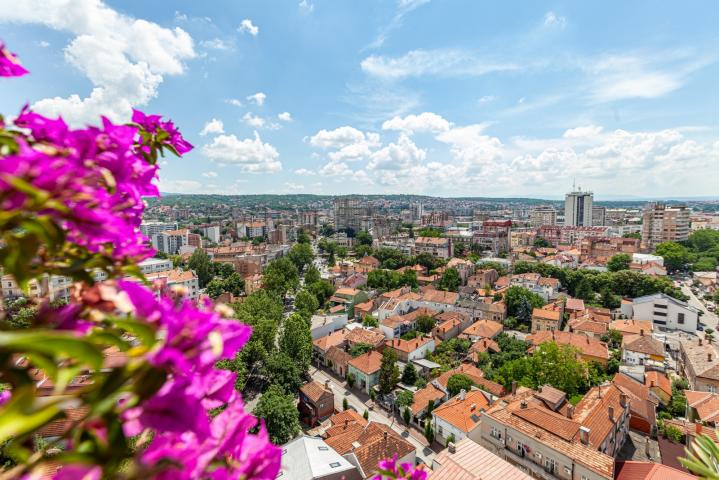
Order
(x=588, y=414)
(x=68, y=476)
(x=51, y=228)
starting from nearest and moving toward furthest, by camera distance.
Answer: (x=68, y=476)
(x=51, y=228)
(x=588, y=414)

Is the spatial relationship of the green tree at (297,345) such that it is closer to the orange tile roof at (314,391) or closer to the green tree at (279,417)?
the orange tile roof at (314,391)

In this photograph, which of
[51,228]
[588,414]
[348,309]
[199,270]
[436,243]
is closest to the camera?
[51,228]

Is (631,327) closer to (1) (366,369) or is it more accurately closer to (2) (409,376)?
(2) (409,376)

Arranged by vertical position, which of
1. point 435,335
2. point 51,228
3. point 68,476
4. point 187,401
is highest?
point 51,228

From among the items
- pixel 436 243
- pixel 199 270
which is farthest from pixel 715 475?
pixel 436 243

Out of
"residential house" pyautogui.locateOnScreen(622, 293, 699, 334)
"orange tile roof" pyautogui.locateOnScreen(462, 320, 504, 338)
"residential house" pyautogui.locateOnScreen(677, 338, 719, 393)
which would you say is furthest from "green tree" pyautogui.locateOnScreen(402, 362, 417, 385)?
"residential house" pyautogui.locateOnScreen(622, 293, 699, 334)

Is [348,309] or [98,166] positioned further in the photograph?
[348,309]

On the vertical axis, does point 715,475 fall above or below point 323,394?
above

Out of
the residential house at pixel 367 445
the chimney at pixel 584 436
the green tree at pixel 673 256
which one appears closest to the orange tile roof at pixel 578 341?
the chimney at pixel 584 436

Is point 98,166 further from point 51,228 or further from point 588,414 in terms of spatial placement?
point 588,414
